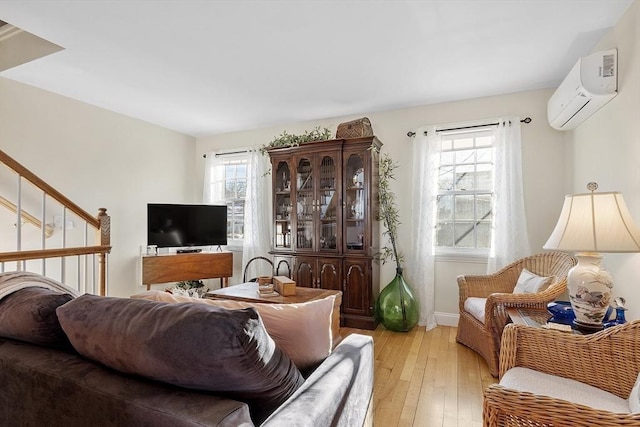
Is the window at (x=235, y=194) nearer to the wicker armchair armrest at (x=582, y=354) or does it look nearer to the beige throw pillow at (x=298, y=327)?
the beige throw pillow at (x=298, y=327)

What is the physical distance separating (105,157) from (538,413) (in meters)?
4.49

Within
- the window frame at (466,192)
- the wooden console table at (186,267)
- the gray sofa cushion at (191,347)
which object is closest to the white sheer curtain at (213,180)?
the wooden console table at (186,267)

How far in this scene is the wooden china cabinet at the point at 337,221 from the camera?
138 inches

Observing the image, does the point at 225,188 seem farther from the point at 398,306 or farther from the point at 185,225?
the point at 398,306

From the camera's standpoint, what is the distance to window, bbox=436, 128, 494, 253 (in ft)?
11.3

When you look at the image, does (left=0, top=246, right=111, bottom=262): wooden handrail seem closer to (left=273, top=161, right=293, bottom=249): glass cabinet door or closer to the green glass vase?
(left=273, top=161, right=293, bottom=249): glass cabinet door

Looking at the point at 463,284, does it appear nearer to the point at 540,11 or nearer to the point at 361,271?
the point at 361,271

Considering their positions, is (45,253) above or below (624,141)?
below

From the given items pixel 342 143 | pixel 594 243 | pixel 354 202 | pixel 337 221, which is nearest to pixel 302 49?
pixel 342 143

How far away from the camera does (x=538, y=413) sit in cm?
99

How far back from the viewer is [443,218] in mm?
3607

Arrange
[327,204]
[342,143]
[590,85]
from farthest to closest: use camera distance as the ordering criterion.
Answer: [327,204], [342,143], [590,85]

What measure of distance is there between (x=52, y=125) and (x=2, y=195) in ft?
2.72

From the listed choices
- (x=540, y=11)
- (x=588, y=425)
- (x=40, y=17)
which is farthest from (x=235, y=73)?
(x=588, y=425)
